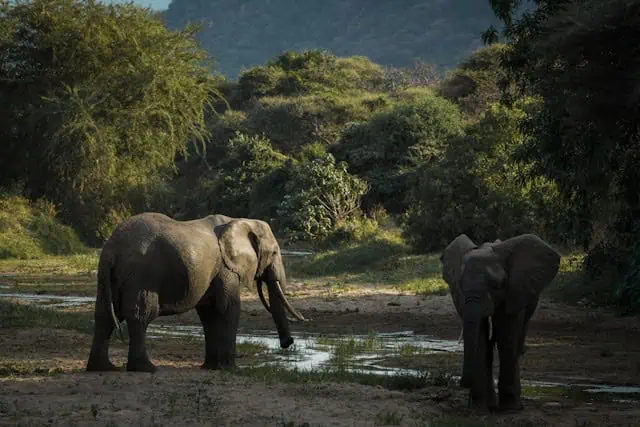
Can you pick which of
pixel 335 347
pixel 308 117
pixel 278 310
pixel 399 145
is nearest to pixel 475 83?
pixel 308 117

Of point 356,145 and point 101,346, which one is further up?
point 356,145

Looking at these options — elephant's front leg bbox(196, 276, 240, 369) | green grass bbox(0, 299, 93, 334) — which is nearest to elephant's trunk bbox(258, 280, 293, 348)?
elephant's front leg bbox(196, 276, 240, 369)

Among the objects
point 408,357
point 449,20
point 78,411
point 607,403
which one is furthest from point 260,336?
point 449,20

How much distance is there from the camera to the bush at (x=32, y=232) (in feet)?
104

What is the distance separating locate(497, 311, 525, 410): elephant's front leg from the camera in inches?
424

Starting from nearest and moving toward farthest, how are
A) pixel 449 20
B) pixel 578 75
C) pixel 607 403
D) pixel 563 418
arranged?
1. pixel 563 418
2. pixel 607 403
3. pixel 578 75
4. pixel 449 20

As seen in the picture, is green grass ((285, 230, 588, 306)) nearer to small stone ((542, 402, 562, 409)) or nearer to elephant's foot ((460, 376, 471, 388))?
small stone ((542, 402, 562, 409))

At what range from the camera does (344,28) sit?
164 meters

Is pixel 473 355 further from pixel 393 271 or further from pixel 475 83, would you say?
pixel 475 83

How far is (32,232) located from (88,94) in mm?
4658

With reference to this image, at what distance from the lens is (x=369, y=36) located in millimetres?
159125

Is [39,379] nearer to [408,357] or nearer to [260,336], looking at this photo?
[408,357]

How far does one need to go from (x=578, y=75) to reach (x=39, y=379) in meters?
7.60

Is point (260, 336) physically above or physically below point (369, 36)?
below
